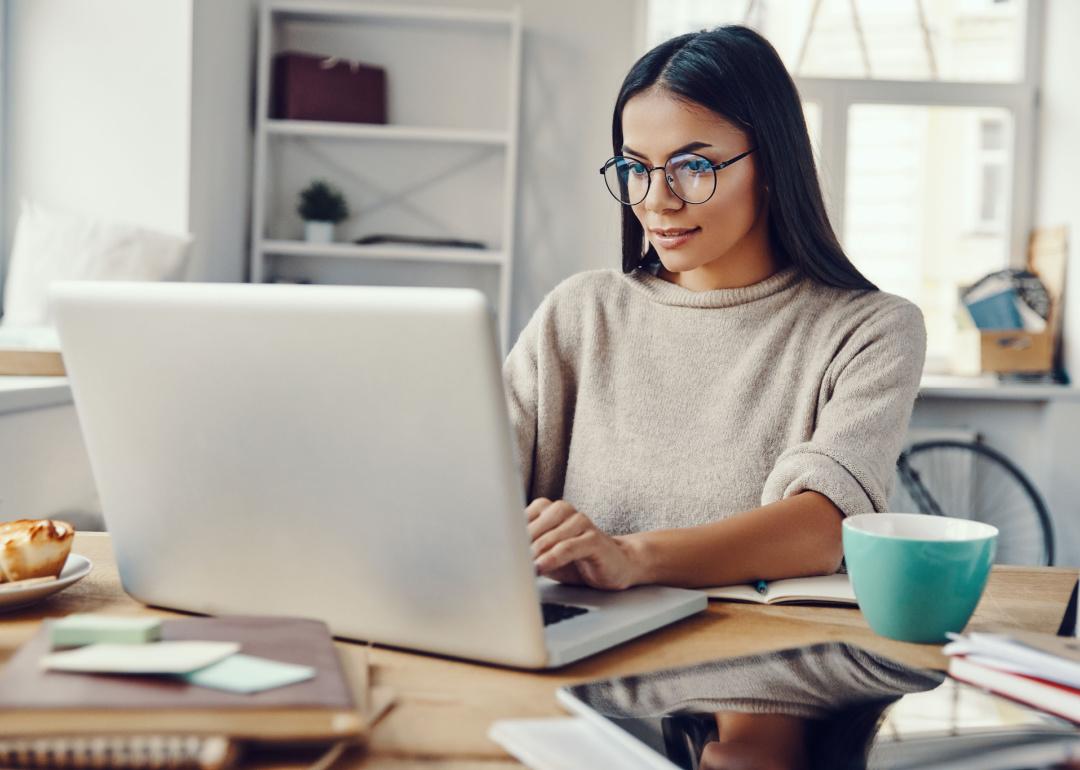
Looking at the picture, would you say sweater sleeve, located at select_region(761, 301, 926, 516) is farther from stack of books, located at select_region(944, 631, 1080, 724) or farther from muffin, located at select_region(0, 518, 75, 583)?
muffin, located at select_region(0, 518, 75, 583)

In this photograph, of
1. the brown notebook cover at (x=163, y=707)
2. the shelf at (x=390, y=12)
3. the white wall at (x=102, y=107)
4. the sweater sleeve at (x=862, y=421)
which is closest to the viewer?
the brown notebook cover at (x=163, y=707)

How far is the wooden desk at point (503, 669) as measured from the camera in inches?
23.4

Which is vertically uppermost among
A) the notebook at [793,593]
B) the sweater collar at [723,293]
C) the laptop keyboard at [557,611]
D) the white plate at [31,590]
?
the sweater collar at [723,293]

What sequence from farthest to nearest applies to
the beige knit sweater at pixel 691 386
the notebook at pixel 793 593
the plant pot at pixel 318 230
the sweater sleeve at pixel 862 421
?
the plant pot at pixel 318 230 < the beige knit sweater at pixel 691 386 < the sweater sleeve at pixel 862 421 < the notebook at pixel 793 593

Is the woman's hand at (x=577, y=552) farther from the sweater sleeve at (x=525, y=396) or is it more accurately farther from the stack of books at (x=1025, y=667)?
the sweater sleeve at (x=525, y=396)

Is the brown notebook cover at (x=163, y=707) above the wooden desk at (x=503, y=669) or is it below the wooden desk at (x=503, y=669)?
above

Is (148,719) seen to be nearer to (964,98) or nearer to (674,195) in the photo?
(674,195)

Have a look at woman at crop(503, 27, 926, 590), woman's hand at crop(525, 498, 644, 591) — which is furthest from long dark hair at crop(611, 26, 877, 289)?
woman's hand at crop(525, 498, 644, 591)

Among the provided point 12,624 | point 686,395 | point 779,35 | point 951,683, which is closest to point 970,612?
point 951,683

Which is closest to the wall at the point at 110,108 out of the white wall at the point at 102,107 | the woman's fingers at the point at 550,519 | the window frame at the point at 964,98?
the white wall at the point at 102,107

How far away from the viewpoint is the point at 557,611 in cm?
80

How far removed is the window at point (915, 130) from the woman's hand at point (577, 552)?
3.43 m

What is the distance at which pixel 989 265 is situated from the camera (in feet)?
13.6

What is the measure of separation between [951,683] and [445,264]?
349cm
